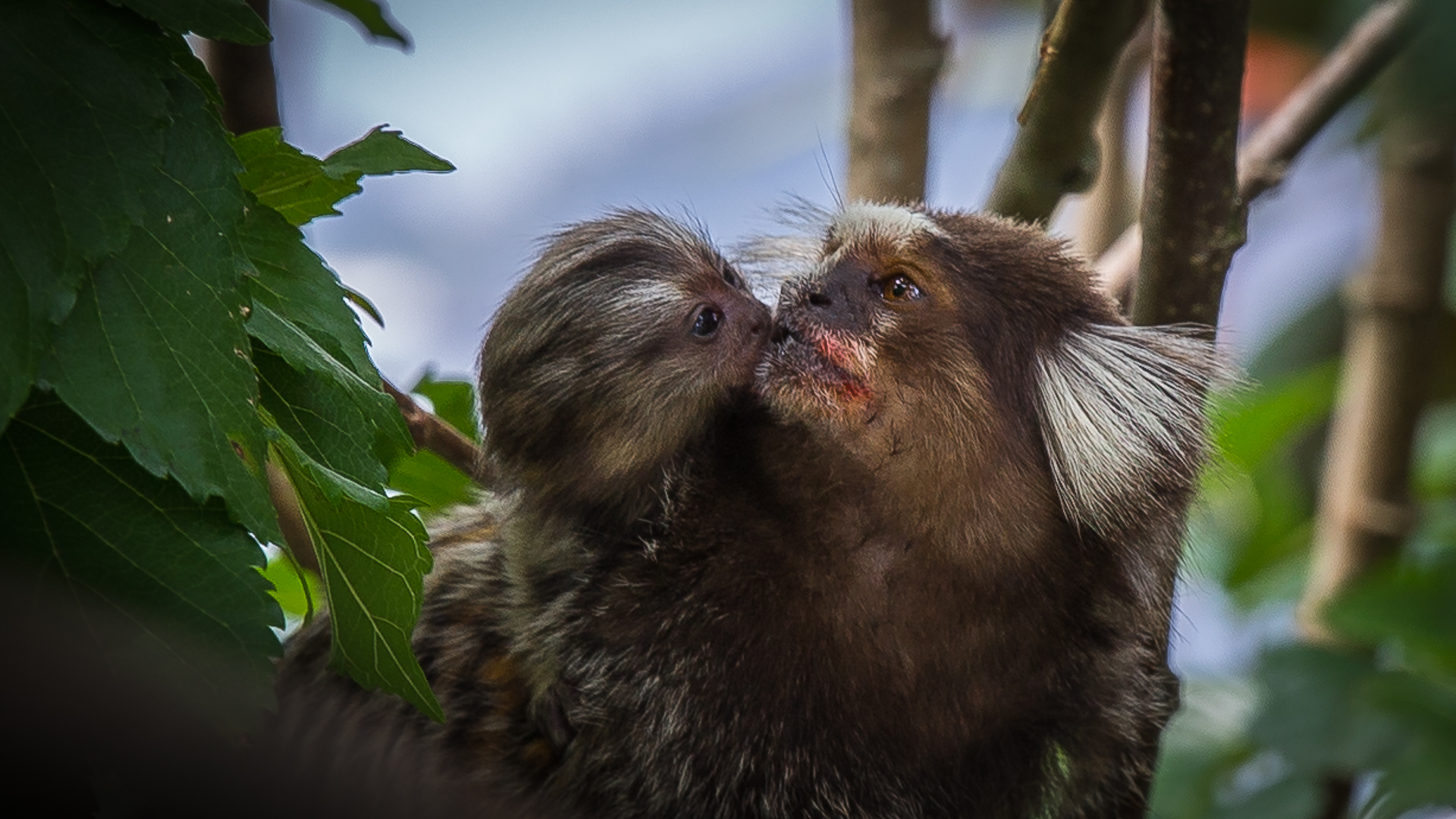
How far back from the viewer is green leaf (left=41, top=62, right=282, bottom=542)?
1.40 metres

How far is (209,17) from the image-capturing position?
1508 millimetres

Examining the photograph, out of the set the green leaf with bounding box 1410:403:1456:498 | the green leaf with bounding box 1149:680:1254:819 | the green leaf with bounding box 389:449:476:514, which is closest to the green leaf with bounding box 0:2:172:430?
the green leaf with bounding box 389:449:476:514

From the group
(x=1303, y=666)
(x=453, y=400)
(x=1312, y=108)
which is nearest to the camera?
(x=453, y=400)

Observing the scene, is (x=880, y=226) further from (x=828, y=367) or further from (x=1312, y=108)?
(x=1312, y=108)

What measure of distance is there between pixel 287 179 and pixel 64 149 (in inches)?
18.9

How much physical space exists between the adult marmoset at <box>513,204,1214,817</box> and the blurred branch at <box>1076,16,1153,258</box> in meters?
1.64

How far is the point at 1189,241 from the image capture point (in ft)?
8.04

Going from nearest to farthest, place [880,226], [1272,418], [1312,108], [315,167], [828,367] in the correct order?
1. [315,167]
2. [828,367]
3. [880,226]
4. [1312,108]
5. [1272,418]

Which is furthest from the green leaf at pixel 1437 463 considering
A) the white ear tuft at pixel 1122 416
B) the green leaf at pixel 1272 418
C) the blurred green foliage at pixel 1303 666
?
→ the white ear tuft at pixel 1122 416

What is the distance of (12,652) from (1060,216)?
4.80 m

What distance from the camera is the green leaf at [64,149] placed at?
134cm

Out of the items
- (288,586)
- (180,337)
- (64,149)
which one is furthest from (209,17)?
(288,586)

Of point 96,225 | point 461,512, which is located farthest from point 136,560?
point 461,512

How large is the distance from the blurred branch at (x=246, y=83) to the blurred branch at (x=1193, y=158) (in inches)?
63.8
